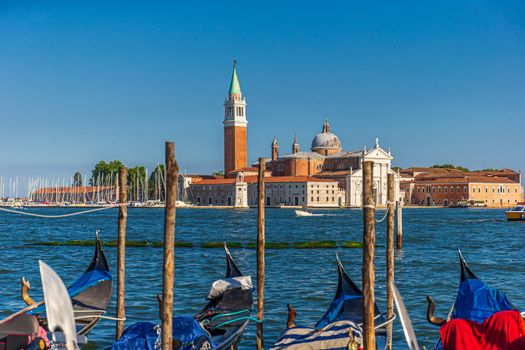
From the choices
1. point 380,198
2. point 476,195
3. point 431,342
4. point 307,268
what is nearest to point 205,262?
point 307,268

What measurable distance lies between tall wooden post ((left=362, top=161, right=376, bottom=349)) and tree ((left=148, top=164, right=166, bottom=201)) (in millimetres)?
67752

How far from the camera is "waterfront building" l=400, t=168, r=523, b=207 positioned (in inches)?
2953

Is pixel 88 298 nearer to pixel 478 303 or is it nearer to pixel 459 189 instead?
pixel 478 303

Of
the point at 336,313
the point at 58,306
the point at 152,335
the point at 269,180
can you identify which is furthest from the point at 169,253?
the point at 269,180

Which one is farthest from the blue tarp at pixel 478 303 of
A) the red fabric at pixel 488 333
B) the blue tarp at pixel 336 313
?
the blue tarp at pixel 336 313

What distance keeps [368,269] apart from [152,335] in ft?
5.63

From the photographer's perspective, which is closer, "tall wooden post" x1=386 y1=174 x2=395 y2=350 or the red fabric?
the red fabric

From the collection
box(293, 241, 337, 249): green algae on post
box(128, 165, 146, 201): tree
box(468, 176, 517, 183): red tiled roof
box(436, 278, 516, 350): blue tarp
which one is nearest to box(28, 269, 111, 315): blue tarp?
box(436, 278, 516, 350): blue tarp

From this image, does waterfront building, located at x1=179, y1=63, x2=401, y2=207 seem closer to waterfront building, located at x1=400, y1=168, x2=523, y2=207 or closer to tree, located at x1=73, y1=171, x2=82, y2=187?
waterfront building, located at x1=400, y1=168, x2=523, y2=207

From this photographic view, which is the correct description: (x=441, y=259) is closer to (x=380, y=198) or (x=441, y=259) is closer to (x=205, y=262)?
(x=205, y=262)

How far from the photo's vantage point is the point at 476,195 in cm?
7531

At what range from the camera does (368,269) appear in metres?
5.68

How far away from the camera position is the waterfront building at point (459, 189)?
75000mm

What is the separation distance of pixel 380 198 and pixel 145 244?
50.7 meters
